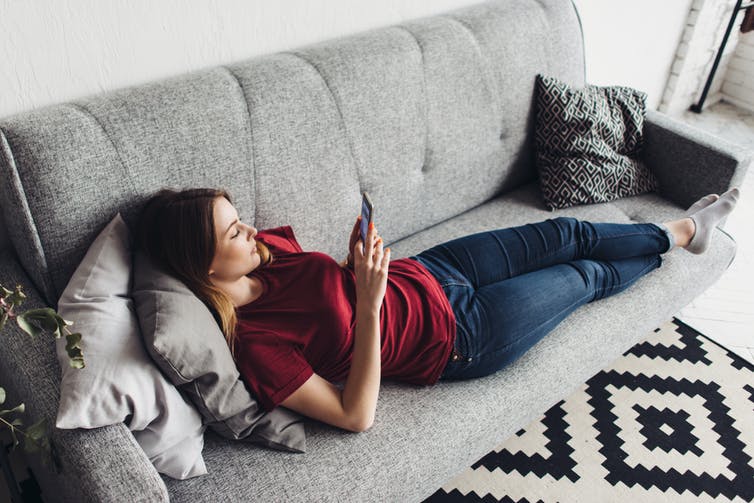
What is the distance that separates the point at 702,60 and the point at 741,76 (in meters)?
0.38

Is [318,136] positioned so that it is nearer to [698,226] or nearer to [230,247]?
[230,247]

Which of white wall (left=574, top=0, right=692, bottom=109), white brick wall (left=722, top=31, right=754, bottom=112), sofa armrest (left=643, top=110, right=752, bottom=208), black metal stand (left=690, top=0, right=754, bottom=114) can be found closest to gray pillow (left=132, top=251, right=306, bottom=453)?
sofa armrest (left=643, top=110, right=752, bottom=208)

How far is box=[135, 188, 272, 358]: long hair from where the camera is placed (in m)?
1.21

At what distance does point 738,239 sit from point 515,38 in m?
1.29

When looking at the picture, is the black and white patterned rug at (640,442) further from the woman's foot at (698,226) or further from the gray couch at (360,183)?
the woman's foot at (698,226)

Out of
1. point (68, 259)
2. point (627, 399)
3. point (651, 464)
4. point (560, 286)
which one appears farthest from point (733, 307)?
point (68, 259)

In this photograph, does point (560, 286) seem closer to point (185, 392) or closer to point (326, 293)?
point (326, 293)

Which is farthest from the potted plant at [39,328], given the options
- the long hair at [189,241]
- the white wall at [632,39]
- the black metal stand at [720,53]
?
the black metal stand at [720,53]

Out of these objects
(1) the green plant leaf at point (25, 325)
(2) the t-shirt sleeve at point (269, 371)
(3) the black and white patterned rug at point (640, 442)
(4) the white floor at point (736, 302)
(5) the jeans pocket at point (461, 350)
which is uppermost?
(1) the green plant leaf at point (25, 325)

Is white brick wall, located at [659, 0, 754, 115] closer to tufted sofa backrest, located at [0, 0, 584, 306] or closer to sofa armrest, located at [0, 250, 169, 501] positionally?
tufted sofa backrest, located at [0, 0, 584, 306]

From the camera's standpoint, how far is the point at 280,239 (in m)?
1.46

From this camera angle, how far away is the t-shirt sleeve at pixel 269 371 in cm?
120

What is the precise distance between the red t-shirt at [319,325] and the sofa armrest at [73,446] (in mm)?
255

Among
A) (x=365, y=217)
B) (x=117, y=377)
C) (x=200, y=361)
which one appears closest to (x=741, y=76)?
(x=365, y=217)
